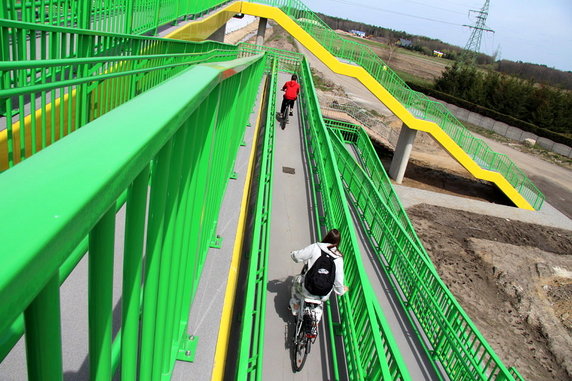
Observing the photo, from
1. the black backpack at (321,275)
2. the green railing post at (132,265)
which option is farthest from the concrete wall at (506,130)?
the green railing post at (132,265)

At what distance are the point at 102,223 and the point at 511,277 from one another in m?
17.1

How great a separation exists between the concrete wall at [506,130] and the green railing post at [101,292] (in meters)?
44.1

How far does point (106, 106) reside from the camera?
17.6ft

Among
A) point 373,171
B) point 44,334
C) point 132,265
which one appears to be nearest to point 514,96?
point 373,171

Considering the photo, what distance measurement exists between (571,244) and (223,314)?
21.9 meters

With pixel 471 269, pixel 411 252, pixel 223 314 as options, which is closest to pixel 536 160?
pixel 471 269

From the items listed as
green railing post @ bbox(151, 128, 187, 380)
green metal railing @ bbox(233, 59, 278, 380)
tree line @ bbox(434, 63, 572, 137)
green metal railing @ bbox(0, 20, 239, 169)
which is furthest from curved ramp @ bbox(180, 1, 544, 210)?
green railing post @ bbox(151, 128, 187, 380)

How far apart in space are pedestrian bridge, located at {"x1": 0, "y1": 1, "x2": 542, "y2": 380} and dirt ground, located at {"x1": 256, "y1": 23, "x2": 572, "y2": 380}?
16.2 feet

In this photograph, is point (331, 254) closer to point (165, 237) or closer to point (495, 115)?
point (165, 237)

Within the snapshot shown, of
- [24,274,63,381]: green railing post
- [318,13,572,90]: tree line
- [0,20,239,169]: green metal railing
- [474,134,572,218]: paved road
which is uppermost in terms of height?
[318,13,572,90]: tree line

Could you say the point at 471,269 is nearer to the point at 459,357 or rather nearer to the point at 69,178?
the point at 459,357

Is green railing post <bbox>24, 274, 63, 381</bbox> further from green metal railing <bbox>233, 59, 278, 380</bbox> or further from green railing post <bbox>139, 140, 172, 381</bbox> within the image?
green metal railing <bbox>233, 59, 278, 380</bbox>

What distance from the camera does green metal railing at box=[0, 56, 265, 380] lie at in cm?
40

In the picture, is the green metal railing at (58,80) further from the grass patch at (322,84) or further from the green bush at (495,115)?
the green bush at (495,115)
